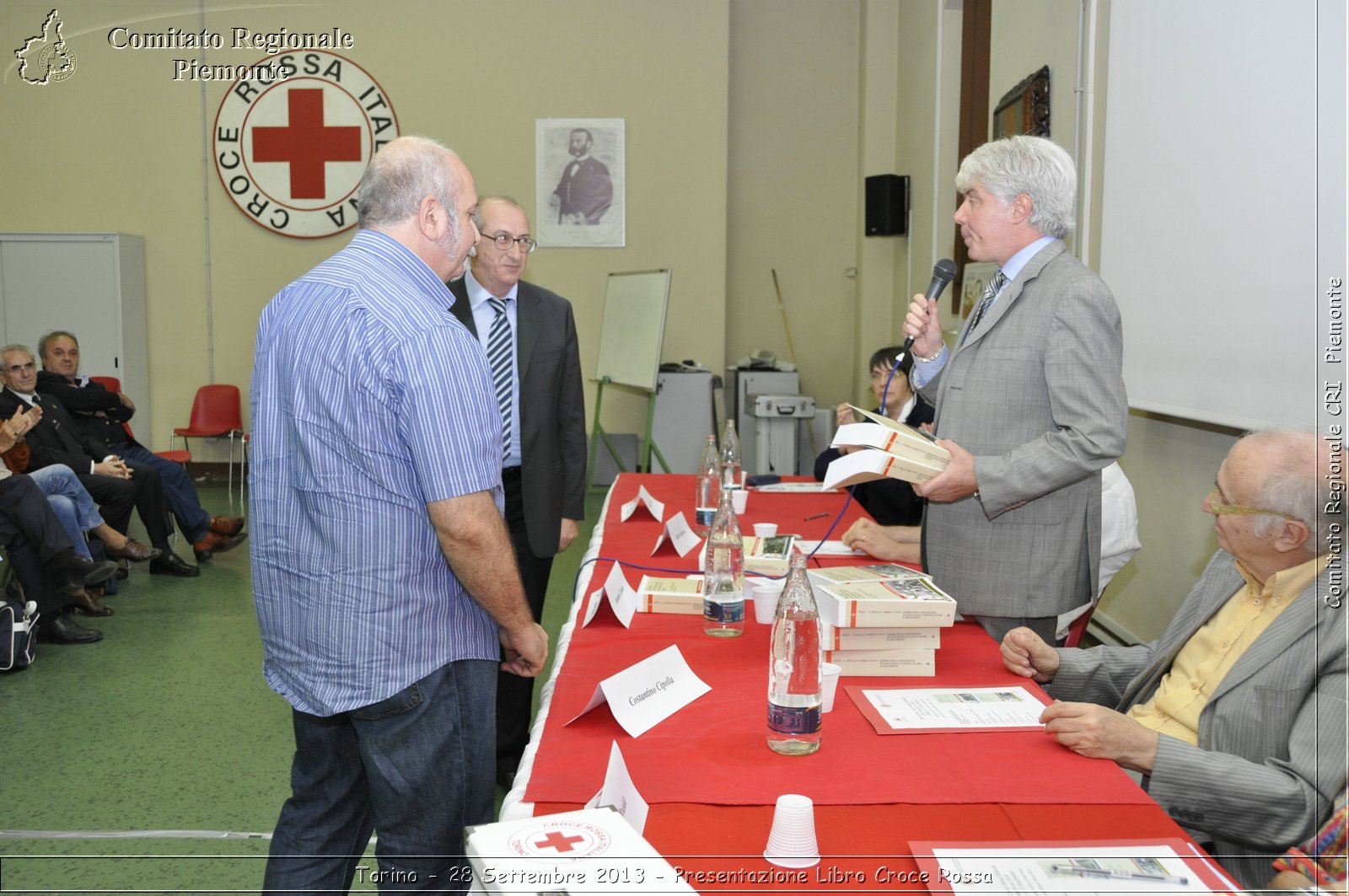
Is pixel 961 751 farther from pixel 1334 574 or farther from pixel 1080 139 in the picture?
pixel 1080 139

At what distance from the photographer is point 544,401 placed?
2689 millimetres

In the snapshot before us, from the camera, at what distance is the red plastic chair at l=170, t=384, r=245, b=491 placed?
7.46 metres

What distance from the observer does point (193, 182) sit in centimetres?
766

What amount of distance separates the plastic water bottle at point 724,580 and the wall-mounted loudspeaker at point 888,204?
5565 mm

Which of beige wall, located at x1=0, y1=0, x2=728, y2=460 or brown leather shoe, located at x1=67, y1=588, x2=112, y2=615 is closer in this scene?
brown leather shoe, located at x1=67, y1=588, x2=112, y2=615

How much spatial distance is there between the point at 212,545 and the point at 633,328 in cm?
288

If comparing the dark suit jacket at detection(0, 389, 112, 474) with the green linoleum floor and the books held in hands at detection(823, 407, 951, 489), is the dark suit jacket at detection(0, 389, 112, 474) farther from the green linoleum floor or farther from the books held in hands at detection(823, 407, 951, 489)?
the books held in hands at detection(823, 407, 951, 489)

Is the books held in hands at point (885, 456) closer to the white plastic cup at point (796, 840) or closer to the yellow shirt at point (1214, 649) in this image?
the yellow shirt at point (1214, 649)

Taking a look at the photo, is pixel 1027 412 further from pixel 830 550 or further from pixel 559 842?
pixel 559 842

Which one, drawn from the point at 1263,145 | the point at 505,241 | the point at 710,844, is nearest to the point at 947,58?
the point at 1263,145

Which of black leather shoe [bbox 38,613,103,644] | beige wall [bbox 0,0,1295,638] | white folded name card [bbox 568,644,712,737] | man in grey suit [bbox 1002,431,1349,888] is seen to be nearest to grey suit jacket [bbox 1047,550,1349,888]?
man in grey suit [bbox 1002,431,1349,888]

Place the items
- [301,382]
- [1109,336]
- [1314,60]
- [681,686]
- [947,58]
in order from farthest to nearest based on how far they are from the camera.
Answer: [947,58] → [1314,60] → [1109,336] → [681,686] → [301,382]

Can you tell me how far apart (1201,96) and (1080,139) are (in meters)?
1.08

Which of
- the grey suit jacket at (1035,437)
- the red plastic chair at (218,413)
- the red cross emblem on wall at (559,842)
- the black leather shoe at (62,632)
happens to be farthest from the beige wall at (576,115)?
the red cross emblem on wall at (559,842)
